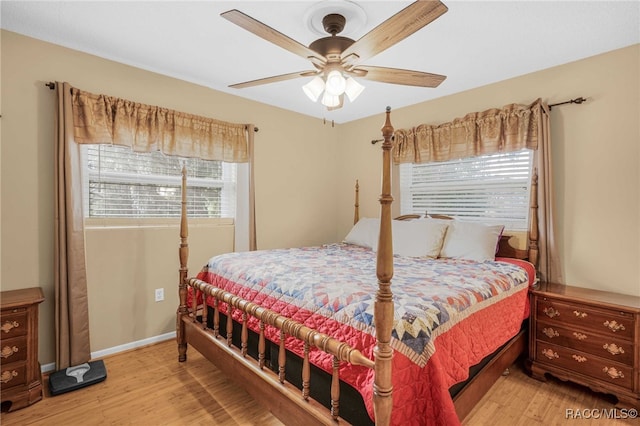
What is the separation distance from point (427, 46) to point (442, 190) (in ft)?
5.06

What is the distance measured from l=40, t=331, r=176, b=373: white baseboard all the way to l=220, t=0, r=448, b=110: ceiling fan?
2294mm

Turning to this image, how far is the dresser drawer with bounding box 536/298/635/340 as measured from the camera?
1936 millimetres

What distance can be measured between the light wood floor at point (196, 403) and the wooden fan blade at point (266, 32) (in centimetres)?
204

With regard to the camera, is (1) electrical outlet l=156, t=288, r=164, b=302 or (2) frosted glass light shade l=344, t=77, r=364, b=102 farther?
(1) electrical outlet l=156, t=288, r=164, b=302

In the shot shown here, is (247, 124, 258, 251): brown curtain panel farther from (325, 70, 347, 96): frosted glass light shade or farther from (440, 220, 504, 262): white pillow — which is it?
(440, 220, 504, 262): white pillow

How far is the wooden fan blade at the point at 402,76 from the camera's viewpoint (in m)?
1.86

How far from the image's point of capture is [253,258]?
2457mm

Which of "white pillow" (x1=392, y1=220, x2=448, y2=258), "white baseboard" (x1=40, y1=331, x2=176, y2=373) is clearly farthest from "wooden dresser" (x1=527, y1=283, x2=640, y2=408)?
"white baseboard" (x1=40, y1=331, x2=176, y2=373)

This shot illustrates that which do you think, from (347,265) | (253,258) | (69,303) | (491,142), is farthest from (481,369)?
(69,303)

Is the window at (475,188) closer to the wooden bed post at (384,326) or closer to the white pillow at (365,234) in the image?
the white pillow at (365,234)

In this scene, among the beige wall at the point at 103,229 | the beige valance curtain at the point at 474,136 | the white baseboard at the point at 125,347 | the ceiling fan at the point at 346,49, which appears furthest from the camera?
the beige valance curtain at the point at 474,136

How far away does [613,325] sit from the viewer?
1.97 m

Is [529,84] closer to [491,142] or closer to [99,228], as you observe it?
[491,142]

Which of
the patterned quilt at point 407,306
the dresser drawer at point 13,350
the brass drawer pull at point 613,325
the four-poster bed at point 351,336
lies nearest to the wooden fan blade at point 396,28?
the four-poster bed at point 351,336
